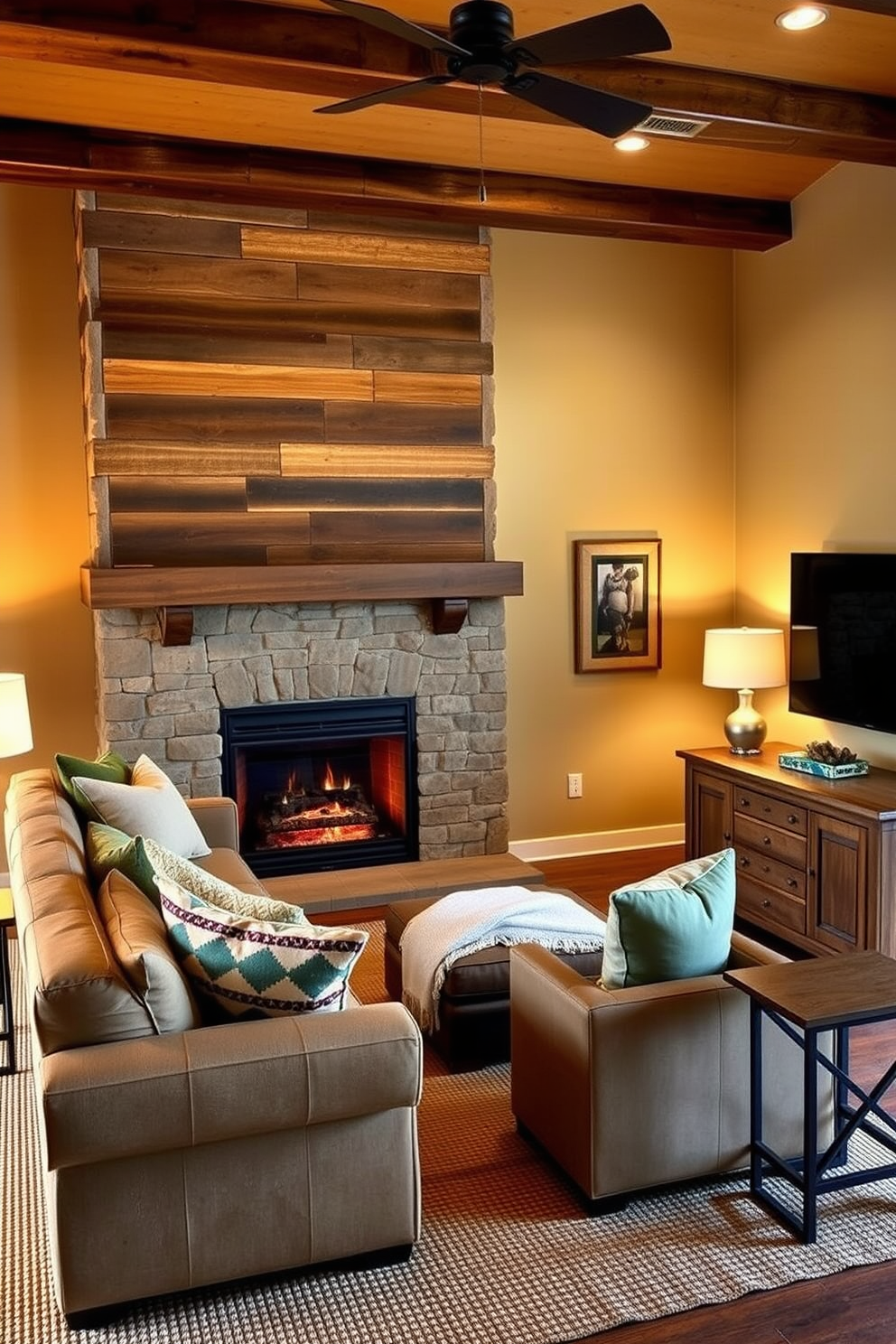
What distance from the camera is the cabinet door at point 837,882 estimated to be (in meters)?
4.42

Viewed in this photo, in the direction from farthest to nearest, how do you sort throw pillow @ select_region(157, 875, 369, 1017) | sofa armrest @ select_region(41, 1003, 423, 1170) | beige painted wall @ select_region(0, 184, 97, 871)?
beige painted wall @ select_region(0, 184, 97, 871) → throw pillow @ select_region(157, 875, 369, 1017) → sofa armrest @ select_region(41, 1003, 423, 1170)

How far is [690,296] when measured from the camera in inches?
245

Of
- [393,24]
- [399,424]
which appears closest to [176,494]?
[399,424]

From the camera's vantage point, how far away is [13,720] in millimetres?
4344

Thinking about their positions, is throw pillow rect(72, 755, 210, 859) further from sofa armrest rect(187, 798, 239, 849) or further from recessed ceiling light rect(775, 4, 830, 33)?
recessed ceiling light rect(775, 4, 830, 33)

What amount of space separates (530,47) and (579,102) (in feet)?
1.06

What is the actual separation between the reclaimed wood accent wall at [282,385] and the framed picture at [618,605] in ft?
2.29

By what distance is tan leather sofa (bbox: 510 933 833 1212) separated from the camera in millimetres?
2812

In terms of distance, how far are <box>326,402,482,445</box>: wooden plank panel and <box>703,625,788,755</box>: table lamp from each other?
1.54 metres

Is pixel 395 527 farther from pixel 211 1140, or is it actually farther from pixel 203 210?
pixel 211 1140

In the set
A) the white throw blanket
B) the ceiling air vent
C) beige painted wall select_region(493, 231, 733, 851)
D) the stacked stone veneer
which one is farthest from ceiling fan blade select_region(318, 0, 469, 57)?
beige painted wall select_region(493, 231, 733, 851)

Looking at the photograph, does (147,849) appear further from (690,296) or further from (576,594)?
(690,296)

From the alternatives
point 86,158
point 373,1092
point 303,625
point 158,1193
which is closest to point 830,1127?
point 373,1092

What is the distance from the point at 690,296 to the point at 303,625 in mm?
2751
